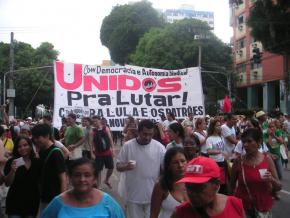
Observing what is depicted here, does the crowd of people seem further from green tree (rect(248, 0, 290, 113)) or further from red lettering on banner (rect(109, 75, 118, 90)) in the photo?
green tree (rect(248, 0, 290, 113))

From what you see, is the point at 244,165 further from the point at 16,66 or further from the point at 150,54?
the point at 16,66

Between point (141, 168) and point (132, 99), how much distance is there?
871 cm

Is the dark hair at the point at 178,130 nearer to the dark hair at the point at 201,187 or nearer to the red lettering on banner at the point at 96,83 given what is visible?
the dark hair at the point at 201,187

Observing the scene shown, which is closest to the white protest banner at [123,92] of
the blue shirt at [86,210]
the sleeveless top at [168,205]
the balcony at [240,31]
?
the sleeveless top at [168,205]

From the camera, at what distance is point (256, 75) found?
45.4 meters

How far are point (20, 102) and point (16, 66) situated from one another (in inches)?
174

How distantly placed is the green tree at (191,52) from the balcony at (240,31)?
2516mm

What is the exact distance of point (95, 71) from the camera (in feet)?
47.4

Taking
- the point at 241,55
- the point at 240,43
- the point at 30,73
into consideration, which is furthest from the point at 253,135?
the point at 30,73

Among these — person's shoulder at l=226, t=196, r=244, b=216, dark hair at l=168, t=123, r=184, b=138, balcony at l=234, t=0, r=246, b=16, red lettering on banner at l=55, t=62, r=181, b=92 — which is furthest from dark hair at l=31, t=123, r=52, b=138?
balcony at l=234, t=0, r=246, b=16

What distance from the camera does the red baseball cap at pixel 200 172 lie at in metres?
2.75

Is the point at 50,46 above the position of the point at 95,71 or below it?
above

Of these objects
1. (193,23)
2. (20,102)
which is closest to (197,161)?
(193,23)

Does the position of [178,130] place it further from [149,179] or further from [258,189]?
[258,189]
